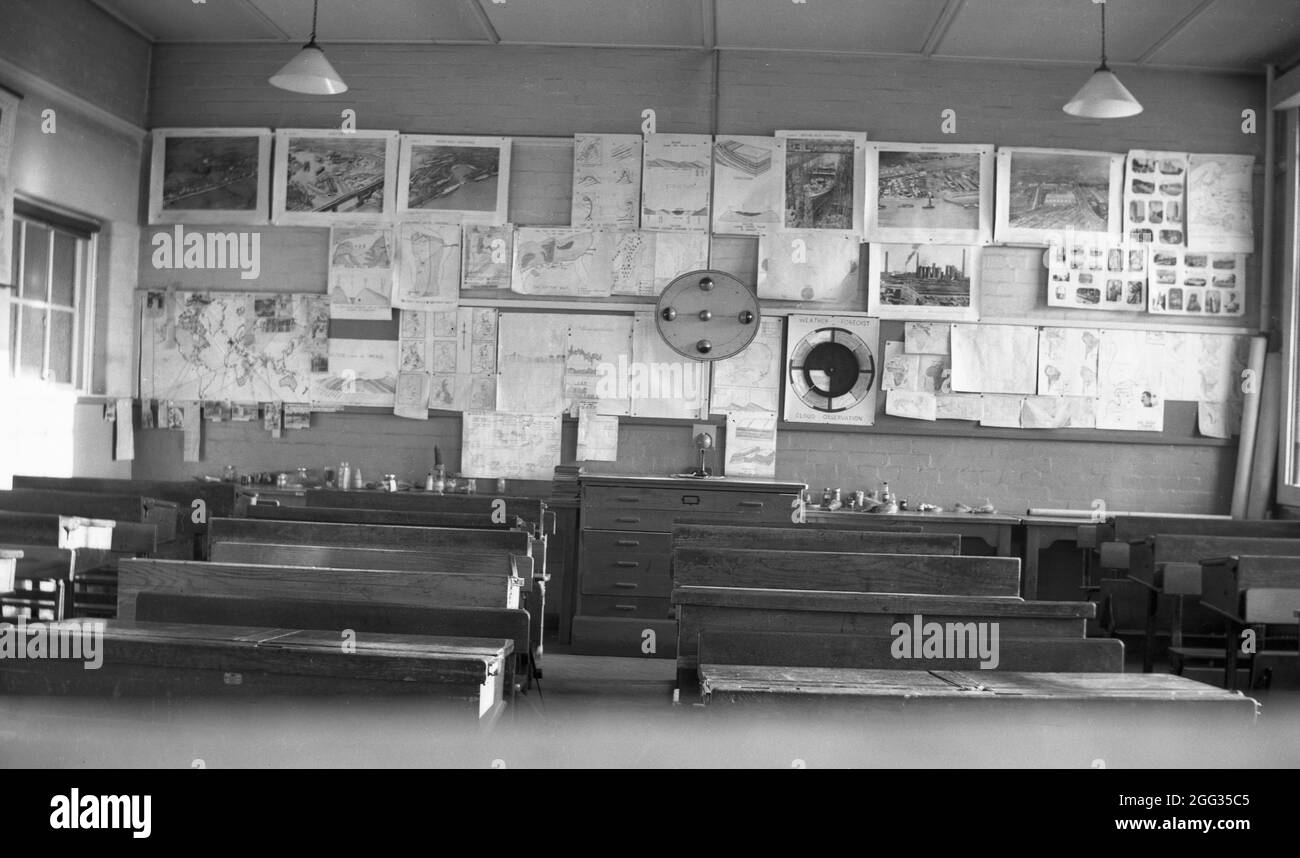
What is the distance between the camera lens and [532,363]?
7020 mm

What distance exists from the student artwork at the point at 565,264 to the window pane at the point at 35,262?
2.78 metres

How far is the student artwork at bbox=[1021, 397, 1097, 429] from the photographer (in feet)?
22.5

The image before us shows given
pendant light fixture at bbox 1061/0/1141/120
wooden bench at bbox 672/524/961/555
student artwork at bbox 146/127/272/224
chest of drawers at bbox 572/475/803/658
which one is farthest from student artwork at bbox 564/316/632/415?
pendant light fixture at bbox 1061/0/1141/120

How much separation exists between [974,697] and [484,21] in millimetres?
5808

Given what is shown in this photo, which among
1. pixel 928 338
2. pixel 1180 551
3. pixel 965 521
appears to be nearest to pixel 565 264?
pixel 928 338

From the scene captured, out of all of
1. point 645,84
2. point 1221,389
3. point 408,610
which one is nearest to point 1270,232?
point 1221,389

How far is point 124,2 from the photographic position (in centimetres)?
663

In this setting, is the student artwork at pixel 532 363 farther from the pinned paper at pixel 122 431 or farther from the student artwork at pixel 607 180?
the pinned paper at pixel 122 431

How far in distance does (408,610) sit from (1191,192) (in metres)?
6.11

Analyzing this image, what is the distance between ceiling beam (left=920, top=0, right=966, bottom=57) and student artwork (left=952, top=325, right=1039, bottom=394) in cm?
173

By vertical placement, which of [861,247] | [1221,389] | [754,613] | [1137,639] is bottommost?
[1137,639]

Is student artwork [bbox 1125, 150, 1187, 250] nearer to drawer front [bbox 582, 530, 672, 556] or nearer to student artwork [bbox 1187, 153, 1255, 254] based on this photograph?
student artwork [bbox 1187, 153, 1255, 254]

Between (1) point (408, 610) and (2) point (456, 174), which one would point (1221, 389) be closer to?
(2) point (456, 174)
